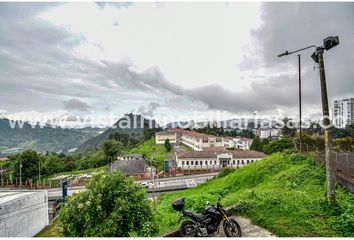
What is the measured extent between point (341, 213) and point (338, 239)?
168 cm

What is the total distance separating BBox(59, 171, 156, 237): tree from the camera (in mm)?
6402

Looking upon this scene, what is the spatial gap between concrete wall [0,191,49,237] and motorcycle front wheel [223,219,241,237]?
1215 cm

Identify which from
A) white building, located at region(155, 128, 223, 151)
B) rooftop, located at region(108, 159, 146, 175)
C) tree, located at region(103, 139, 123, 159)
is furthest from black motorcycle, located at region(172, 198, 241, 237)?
tree, located at region(103, 139, 123, 159)

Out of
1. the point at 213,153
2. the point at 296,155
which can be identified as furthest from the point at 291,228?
the point at 213,153

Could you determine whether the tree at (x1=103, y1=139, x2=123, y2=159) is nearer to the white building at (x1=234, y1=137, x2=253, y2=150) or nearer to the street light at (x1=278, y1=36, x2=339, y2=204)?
the white building at (x1=234, y1=137, x2=253, y2=150)

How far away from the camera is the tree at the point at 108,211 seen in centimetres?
640

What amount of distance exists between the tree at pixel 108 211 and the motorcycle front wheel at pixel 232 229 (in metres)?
2.11

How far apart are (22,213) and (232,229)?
15.0 metres

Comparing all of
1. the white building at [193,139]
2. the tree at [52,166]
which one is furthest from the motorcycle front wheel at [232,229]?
the white building at [193,139]

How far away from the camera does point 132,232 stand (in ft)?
21.4

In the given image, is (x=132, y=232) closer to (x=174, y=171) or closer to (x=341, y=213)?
(x=341, y=213)

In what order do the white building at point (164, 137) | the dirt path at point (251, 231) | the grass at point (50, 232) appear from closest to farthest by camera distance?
the dirt path at point (251, 231) < the grass at point (50, 232) < the white building at point (164, 137)

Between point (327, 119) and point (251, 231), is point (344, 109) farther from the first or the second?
point (251, 231)

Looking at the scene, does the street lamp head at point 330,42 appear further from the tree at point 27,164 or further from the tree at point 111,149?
the tree at point 111,149
